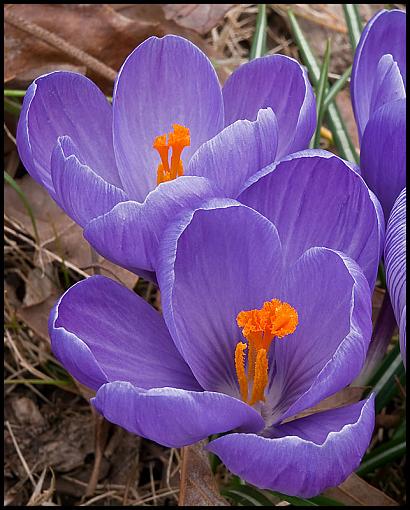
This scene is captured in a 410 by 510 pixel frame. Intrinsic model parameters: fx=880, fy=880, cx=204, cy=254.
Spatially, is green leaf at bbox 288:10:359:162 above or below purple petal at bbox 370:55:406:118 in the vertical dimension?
below

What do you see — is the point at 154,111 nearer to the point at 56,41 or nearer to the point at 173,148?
the point at 173,148

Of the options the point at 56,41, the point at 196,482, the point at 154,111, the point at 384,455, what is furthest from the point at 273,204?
the point at 56,41

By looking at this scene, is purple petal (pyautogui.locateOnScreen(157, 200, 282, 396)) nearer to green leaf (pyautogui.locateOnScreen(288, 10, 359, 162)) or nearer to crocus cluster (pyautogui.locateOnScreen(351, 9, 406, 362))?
crocus cluster (pyautogui.locateOnScreen(351, 9, 406, 362))

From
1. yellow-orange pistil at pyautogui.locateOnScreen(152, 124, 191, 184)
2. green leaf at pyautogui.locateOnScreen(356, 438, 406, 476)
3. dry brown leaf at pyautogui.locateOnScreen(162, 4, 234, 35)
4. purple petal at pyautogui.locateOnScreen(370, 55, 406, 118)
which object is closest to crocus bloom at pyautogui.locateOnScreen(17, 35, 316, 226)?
yellow-orange pistil at pyautogui.locateOnScreen(152, 124, 191, 184)

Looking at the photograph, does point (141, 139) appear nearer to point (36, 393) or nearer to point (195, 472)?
point (195, 472)

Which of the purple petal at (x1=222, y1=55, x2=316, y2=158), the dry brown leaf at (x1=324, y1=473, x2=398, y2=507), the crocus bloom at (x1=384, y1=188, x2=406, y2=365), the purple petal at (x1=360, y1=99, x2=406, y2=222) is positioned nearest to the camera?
the crocus bloom at (x1=384, y1=188, x2=406, y2=365)

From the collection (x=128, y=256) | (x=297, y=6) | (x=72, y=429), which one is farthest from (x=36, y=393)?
(x=297, y=6)
